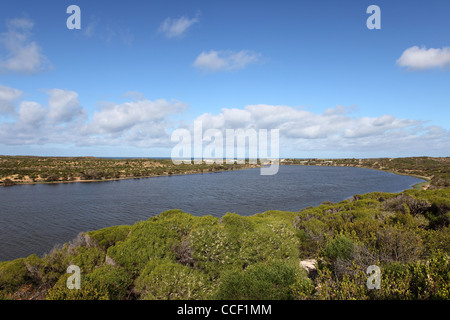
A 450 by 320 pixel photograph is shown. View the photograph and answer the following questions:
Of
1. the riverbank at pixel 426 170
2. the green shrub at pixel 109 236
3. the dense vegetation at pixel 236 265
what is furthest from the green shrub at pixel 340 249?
the riverbank at pixel 426 170

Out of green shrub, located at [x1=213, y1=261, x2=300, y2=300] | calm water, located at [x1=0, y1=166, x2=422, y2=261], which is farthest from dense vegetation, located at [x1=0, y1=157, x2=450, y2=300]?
calm water, located at [x1=0, y1=166, x2=422, y2=261]

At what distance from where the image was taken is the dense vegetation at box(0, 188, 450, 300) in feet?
24.9

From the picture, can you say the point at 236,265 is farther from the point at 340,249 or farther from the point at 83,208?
the point at 83,208

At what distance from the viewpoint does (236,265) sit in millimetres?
11305

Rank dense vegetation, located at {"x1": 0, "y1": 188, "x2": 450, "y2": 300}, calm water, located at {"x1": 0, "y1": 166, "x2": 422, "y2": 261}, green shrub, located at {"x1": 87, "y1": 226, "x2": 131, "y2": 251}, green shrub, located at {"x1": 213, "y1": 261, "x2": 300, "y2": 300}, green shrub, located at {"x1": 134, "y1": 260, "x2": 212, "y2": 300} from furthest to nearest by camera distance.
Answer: calm water, located at {"x1": 0, "y1": 166, "x2": 422, "y2": 261} → green shrub, located at {"x1": 87, "y1": 226, "x2": 131, "y2": 251} → green shrub, located at {"x1": 134, "y1": 260, "x2": 212, "y2": 300} → green shrub, located at {"x1": 213, "y1": 261, "x2": 300, "y2": 300} → dense vegetation, located at {"x1": 0, "y1": 188, "x2": 450, "y2": 300}

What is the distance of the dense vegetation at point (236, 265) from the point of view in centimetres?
758

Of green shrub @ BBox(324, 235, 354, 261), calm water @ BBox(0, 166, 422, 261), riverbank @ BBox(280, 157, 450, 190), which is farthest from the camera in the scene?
riverbank @ BBox(280, 157, 450, 190)

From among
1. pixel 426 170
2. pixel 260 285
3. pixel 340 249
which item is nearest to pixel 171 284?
pixel 260 285

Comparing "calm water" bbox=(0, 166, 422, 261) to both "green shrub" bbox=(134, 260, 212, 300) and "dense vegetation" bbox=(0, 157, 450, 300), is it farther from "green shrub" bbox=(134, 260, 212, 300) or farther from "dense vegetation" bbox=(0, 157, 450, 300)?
"green shrub" bbox=(134, 260, 212, 300)

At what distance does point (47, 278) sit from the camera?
12.3 metres
